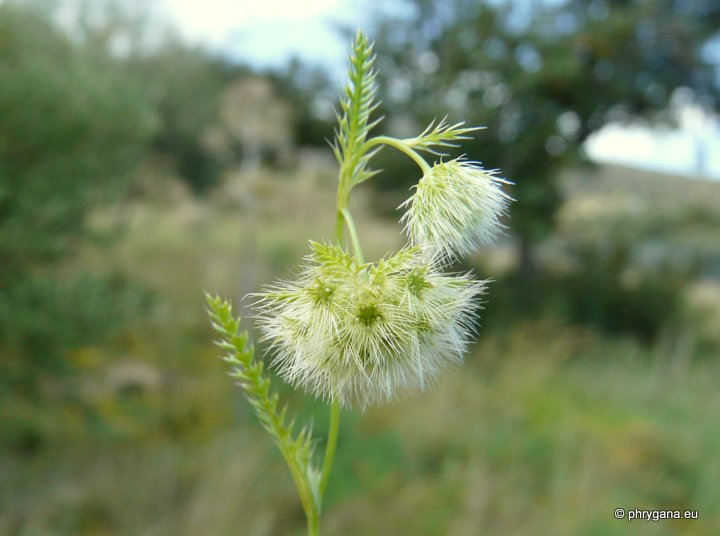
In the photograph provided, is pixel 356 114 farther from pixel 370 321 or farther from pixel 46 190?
pixel 46 190

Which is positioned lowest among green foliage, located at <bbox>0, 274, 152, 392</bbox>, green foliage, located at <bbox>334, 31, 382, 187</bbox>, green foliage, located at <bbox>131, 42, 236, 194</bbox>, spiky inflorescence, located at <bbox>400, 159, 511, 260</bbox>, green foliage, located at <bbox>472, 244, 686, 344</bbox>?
green foliage, located at <bbox>472, 244, 686, 344</bbox>

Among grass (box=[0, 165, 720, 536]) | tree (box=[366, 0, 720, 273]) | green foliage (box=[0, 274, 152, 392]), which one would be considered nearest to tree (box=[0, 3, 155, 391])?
green foliage (box=[0, 274, 152, 392])

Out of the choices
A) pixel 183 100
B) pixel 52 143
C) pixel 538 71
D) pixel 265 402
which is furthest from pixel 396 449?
pixel 183 100

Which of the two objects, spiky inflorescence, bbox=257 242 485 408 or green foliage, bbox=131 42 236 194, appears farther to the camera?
green foliage, bbox=131 42 236 194

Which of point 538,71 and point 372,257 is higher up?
point 538,71

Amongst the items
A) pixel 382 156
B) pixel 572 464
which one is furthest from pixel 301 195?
pixel 572 464

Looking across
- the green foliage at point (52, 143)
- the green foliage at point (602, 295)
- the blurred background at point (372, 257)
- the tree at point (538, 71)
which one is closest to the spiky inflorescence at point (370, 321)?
the blurred background at point (372, 257)

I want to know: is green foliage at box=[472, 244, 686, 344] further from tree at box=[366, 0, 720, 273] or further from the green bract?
the green bract

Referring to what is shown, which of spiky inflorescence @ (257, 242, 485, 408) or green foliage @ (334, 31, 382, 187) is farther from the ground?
green foliage @ (334, 31, 382, 187)
